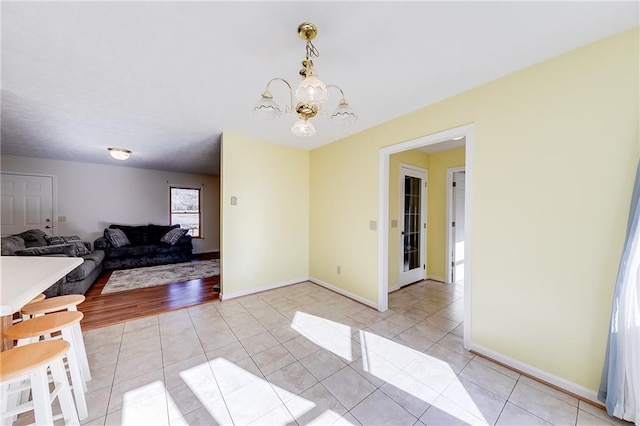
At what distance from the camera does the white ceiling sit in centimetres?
132

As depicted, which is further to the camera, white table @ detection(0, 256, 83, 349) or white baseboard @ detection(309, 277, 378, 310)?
white baseboard @ detection(309, 277, 378, 310)

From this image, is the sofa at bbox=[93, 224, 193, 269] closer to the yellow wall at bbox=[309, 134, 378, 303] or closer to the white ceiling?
the white ceiling

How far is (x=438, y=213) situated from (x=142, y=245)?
6.56 metres

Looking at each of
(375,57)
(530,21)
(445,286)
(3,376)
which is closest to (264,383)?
(3,376)

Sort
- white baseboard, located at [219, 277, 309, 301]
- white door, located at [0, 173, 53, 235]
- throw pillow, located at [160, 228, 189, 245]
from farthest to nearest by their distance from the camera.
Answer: throw pillow, located at [160, 228, 189, 245]
white door, located at [0, 173, 53, 235]
white baseboard, located at [219, 277, 309, 301]

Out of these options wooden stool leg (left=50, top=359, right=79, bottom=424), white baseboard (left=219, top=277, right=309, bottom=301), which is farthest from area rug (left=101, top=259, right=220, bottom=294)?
wooden stool leg (left=50, top=359, right=79, bottom=424)

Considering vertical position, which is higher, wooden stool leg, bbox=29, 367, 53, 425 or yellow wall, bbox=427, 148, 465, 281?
yellow wall, bbox=427, 148, 465, 281

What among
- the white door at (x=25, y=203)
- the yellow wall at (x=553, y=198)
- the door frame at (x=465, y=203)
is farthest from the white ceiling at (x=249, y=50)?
the white door at (x=25, y=203)

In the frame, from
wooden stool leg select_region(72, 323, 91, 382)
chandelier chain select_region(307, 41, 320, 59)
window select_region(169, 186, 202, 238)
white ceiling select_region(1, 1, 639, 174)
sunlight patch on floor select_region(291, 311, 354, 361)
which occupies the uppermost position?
white ceiling select_region(1, 1, 639, 174)

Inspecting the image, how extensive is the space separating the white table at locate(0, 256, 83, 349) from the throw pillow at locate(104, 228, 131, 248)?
149 inches

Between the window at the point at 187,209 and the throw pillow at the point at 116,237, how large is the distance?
1.42 m

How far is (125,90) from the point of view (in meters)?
2.18

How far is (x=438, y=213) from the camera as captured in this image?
4.39 metres

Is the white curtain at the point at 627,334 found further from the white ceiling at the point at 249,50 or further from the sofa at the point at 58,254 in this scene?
the sofa at the point at 58,254
